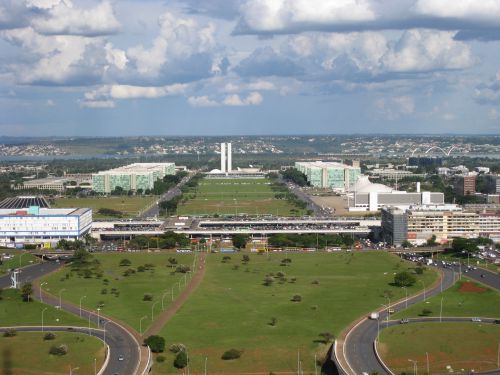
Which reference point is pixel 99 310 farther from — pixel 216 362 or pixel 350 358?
pixel 350 358

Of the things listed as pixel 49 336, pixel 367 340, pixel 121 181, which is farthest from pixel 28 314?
pixel 121 181

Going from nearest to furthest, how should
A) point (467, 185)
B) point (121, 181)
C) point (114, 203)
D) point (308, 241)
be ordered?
point (308, 241) → point (114, 203) → point (467, 185) → point (121, 181)

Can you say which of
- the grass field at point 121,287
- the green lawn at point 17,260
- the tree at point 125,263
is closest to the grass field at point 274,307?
the grass field at point 121,287

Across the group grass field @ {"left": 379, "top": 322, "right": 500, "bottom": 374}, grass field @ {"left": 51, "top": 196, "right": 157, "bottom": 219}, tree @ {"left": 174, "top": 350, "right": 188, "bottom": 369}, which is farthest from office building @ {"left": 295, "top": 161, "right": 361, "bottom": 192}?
tree @ {"left": 174, "top": 350, "right": 188, "bottom": 369}

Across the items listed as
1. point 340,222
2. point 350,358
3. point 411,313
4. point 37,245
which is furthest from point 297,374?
point 340,222

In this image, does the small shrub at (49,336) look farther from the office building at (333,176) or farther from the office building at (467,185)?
the office building at (333,176)

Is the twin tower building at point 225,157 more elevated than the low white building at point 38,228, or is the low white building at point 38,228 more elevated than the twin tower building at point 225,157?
the twin tower building at point 225,157

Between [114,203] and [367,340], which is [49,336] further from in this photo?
[114,203]
